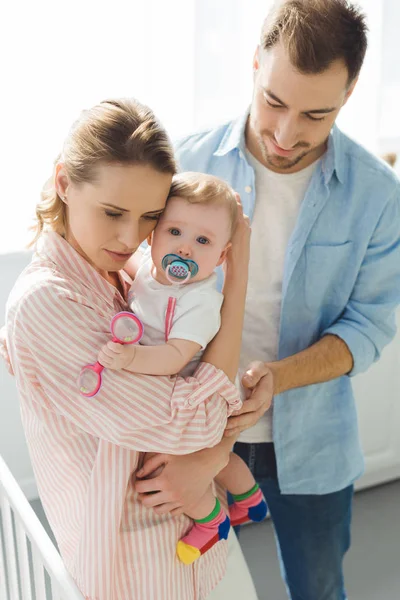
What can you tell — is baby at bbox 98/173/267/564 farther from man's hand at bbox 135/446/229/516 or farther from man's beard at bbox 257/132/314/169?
man's beard at bbox 257/132/314/169

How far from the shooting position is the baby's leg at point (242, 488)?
132cm

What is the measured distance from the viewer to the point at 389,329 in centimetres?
160

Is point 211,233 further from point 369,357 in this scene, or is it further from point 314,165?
point 369,357

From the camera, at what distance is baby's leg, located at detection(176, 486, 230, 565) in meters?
1.13

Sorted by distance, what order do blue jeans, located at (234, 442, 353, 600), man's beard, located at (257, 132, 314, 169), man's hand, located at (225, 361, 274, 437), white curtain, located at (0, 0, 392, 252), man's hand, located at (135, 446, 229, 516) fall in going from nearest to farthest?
man's hand, located at (135, 446, 229, 516) → man's hand, located at (225, 361, 274, 437) → man's beard, located at (257, 132, 314, 169) → blue jeans, located at (234, 442, 353, 600) → white curtain, located at (0, 0, 392, 252)

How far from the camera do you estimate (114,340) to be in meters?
1.04

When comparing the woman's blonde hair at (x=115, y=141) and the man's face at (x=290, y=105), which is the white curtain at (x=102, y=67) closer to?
the man's face at (x=290, y=105)

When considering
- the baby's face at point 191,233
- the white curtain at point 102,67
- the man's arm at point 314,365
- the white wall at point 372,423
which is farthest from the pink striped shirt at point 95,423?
the white wall at point 372,423

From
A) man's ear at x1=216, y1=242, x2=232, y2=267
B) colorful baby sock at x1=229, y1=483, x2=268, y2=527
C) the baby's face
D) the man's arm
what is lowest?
colorful baby sock at x1=229, y1=483, x2=268, y2=527

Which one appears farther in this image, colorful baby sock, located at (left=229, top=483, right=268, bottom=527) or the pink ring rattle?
colorful baby sock, located at (left=229, top=483, right=268, bottom=527)

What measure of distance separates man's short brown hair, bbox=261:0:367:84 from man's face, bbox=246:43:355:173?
0.02 metres

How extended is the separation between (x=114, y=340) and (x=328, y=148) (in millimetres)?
723

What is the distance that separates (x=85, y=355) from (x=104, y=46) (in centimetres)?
127

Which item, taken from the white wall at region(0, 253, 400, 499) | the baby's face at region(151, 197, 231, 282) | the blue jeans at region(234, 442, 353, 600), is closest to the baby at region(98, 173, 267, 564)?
the baby's face at region(151, 197, 231, 282)
